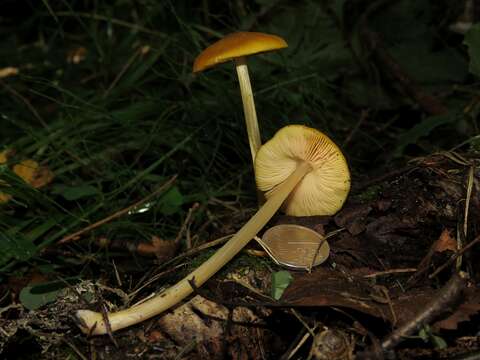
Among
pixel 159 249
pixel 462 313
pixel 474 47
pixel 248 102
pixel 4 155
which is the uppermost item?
pixel 474 47

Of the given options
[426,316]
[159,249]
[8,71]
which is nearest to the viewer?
[426,316]

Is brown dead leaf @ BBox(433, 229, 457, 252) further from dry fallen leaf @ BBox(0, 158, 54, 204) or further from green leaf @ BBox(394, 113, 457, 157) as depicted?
dry fallen leaf @ BBox(0, 158, 54, 204)

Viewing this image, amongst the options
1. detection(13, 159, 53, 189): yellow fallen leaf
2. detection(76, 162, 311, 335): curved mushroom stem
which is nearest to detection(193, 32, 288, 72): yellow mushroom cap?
detection(76, 162, 311, 335): curved mushroom stem

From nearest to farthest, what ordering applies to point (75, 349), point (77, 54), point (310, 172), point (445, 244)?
point (75, 349) → point (445, 244) → point (310, 172) → point (77, 54)

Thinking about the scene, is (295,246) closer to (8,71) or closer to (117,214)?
(117,214)

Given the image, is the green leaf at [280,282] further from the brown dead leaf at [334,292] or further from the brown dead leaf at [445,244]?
the brown dead leaf at [445,244]

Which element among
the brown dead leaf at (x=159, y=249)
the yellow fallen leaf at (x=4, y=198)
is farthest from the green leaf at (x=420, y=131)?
the yellow fallen leaf at (x=4, y=198)

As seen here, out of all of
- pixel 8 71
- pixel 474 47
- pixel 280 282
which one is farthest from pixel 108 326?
pixel 8 71

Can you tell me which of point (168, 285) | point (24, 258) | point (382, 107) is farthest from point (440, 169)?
point (24, 258)

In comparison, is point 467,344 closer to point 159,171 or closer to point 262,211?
point 262,211
